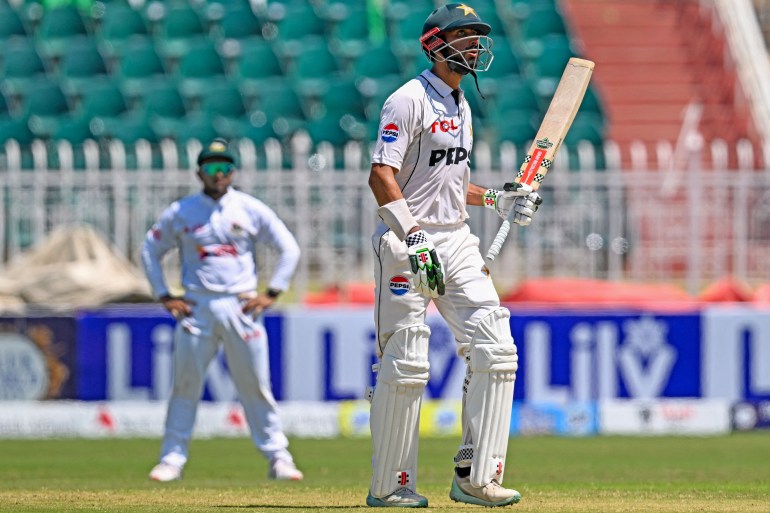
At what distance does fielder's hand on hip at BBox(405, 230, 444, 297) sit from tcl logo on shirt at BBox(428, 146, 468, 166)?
362mm

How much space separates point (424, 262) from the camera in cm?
569

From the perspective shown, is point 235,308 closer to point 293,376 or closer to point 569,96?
point 569,96

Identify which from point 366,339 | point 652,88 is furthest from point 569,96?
point 652,88

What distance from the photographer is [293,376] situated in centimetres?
1212

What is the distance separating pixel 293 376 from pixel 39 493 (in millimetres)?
5213

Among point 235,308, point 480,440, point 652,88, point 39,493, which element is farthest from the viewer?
point 652,88

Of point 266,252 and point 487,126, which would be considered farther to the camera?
point 487,126

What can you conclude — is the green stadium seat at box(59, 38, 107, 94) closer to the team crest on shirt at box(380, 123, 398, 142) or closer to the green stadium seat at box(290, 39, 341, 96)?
the green stadium seat at box(290, 39, 341, 96)

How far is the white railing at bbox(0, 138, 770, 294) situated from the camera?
1286cm

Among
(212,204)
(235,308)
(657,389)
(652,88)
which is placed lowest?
(657,389)

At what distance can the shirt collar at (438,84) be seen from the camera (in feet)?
19.7

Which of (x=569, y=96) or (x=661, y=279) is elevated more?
(x=569, y=96)

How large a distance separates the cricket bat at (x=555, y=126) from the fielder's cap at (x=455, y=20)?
378mm

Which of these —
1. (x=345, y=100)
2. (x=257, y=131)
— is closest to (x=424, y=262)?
(x=257, y=131)
